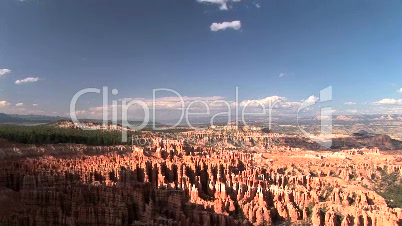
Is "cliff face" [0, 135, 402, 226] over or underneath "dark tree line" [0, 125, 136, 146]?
underneath

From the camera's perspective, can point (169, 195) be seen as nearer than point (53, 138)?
Yes

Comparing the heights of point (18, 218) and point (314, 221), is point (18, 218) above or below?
above

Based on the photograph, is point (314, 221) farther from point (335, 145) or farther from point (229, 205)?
point (335, 145)

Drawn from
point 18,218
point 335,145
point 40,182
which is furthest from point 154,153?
point 335,145

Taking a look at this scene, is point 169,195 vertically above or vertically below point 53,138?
below

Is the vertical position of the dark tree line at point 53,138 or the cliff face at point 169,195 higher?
the dark tree line at point 53,138

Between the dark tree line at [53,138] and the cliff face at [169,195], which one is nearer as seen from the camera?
the cliff face at [169,195]

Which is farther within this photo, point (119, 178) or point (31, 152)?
point (31, 152)

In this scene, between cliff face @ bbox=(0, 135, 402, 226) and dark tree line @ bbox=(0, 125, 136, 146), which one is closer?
cliff face @ bbox=(0, 135, 402, 226)
